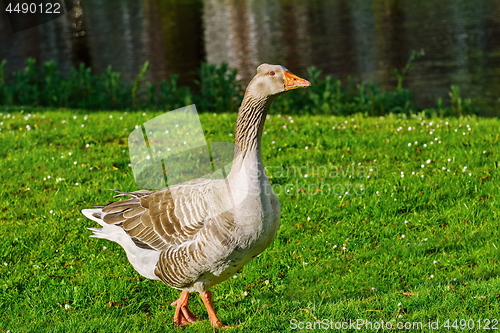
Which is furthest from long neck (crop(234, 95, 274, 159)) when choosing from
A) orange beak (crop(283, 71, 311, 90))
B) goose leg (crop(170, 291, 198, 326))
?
goose leg (crop(170, 291, 198, 326))

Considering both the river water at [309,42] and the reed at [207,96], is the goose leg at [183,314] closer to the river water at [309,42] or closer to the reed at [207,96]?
the reed at [207,96]

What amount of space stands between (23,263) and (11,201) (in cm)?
179

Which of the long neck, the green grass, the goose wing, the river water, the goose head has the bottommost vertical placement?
the river water

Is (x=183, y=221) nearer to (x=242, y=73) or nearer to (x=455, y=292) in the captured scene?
(x=455, y=292)

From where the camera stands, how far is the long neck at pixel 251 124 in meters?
4.06

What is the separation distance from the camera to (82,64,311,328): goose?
4.00m

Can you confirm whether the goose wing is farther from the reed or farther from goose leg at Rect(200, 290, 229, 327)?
the reed

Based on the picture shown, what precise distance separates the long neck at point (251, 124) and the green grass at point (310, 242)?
1830mm

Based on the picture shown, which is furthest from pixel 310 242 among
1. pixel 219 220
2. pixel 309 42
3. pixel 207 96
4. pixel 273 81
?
pixel 309 42

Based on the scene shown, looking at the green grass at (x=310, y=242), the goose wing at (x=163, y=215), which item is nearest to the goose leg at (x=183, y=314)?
the green grass at (x=310, y=242)

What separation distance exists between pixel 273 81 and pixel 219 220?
4.29ft

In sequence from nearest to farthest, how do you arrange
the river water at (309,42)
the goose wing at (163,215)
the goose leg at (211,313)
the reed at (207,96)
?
the goose wing at (163,215) → the goose leg at (211,313) → the reed at (207,96) → the river water at (309,42)

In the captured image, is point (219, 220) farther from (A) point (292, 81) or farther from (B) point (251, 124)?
(A) point (292, 81)

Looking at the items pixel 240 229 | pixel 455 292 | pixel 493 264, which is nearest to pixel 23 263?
pixel 240 229
